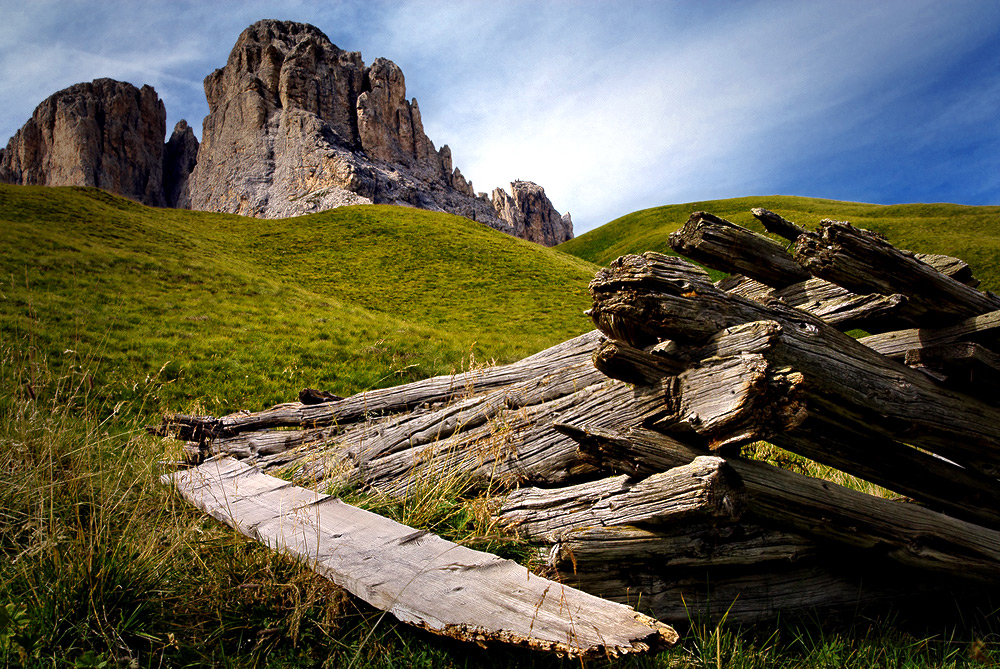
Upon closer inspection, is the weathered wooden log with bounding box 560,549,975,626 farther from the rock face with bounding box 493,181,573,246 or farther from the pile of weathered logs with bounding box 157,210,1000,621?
the rock face with bounding box 493,181,573,246

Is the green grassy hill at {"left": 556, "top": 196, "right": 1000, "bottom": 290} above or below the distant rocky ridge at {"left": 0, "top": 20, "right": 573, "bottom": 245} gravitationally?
below

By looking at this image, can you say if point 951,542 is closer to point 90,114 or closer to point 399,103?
point 399,103

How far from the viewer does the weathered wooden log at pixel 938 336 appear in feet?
10.8

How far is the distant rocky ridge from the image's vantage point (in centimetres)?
9988

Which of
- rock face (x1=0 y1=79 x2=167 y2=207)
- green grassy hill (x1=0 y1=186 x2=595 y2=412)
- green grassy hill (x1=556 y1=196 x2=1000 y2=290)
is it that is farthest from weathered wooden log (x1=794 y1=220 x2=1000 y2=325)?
rock face (x1=0 y1=79 x2=167 y2=207)

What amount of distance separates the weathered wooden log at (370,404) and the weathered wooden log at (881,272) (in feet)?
6.85

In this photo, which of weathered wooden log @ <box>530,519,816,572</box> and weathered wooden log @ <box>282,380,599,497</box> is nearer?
weathered wooden log @ <box>530,519,816,572</box>

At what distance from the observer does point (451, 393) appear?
201 inches

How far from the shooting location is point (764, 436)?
276 cm

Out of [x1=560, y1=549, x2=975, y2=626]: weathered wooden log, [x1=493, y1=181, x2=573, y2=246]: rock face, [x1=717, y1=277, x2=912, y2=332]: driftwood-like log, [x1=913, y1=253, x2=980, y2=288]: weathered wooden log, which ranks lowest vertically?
[x1=560, y1=549, x2=975, y2=626]: weathered wooden log

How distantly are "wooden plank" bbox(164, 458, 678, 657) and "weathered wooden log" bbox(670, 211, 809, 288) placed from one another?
2186 millimetres

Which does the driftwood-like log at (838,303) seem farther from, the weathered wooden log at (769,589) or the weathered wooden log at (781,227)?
the weathered wooden log at (769,589)

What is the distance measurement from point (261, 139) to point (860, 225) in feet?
373

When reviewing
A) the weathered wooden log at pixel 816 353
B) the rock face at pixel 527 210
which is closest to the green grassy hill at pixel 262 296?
the weathered wooden log at pixel 816 353
